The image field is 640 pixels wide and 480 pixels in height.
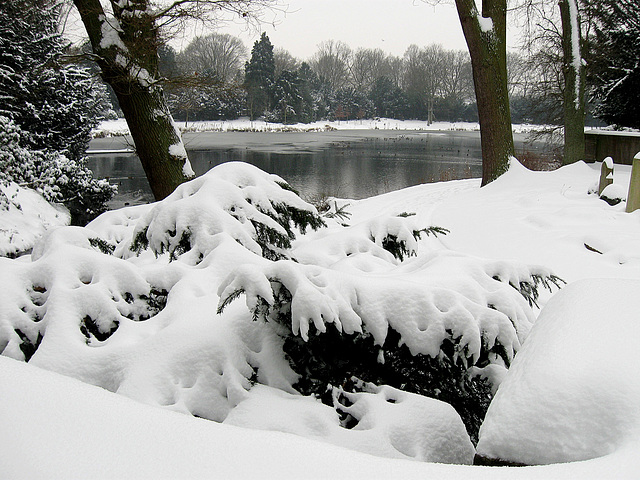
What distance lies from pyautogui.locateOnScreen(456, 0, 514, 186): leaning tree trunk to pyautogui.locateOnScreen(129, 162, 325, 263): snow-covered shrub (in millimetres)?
10091

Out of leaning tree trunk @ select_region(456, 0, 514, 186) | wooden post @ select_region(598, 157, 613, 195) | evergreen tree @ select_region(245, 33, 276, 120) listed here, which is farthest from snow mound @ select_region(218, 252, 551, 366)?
evergreen tree @ select_region(245, 33, 276, 120)

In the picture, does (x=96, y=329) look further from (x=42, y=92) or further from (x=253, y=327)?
(x=42, y=92)

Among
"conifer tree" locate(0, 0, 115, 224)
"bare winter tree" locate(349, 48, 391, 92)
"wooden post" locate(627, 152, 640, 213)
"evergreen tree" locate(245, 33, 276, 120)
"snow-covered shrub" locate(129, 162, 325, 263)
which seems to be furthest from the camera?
"bare winter tree" locate(349, 48, 391, 92)

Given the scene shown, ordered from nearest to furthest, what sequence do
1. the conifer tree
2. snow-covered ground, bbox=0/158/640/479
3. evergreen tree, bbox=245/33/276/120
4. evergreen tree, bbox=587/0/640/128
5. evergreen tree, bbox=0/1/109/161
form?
snow-covered ground, bbox=0/158/640/479
the conifer tree
evergreen tree, bbox=587/0/640/128
evergreen tree, bbox=0/1/109/161
evergreen tree, bbox=245/33/276/120

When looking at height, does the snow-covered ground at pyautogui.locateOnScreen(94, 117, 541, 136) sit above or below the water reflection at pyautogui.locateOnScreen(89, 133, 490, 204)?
above

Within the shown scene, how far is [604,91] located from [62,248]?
17215mm

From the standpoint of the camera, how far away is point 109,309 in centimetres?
222

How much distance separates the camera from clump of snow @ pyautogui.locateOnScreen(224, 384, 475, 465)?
1803 mm

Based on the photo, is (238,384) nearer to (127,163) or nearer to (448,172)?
(448,172)

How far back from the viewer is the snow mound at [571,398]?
1.11 meters

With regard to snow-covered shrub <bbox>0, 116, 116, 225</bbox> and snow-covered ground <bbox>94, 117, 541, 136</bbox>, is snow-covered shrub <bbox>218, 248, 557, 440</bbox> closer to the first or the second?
snow-covered shrub <bbox>0, 116, 116, 225</bbox>

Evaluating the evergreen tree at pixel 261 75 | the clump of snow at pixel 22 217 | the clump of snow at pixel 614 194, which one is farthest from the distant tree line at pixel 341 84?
the clump of snow at pixel 614 194

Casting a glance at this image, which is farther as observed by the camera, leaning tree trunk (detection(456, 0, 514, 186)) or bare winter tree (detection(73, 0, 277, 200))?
leaning tree trunk (detection(456, 0, 514, 186))

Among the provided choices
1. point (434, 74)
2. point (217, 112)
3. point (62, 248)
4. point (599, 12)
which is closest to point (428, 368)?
point (62, 248)
